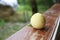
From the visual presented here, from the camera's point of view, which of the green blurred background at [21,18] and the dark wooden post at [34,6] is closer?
the green blurred background at [21,18]

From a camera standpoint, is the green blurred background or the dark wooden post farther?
the dark wooden post

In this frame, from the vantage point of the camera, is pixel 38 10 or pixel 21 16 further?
pixel 38 10

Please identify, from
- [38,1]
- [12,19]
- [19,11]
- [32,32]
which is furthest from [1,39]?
[38,1]

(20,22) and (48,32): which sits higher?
(48,32)

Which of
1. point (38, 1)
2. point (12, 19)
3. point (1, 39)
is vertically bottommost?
point (1, 39)

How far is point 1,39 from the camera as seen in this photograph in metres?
2.66

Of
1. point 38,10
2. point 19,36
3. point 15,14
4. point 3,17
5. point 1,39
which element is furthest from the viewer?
point 38,10

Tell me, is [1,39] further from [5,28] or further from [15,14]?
[15,14]

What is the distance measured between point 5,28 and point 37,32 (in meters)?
1.66

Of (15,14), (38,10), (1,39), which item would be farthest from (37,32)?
(38,10)

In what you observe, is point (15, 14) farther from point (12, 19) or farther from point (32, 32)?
point (32, 32)

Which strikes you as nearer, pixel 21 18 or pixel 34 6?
pixel 21 18

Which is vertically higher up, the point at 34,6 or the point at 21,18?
the point at 34,6

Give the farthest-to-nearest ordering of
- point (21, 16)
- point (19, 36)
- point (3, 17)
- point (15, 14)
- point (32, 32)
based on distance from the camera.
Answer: point (21, 16) < point (15, 14) < point (3, 17) < point (32, 32) < point (19, 36)
